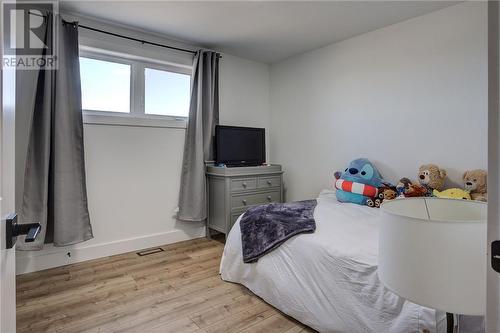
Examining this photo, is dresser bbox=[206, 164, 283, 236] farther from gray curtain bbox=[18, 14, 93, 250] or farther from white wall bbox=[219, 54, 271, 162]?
gray curtain bbox=[18, 14, 93, 250]

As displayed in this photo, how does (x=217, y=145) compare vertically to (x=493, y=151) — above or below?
above

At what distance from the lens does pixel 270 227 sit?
2.10 m

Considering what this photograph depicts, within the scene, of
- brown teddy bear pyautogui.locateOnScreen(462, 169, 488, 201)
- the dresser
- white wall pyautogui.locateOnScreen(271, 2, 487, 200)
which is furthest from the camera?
the dresser

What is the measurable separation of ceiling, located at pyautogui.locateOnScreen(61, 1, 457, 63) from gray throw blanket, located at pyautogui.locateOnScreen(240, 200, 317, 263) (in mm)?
1822

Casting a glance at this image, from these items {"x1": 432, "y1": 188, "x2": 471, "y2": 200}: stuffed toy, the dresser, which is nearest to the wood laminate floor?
the dresser

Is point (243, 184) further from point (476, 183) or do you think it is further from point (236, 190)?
point (476, 183)

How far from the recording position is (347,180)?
9.34 ft

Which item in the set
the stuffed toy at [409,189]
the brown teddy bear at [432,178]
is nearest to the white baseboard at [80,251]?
the stuffed toy at [409,189]

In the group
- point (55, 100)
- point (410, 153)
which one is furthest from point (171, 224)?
point (410, 153)

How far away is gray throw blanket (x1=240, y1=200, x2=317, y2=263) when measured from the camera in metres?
1.99

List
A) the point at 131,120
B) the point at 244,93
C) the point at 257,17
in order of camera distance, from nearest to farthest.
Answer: the point at 257,17 < the point at 131,120 < the point at 244,93

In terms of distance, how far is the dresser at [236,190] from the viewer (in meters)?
3.26

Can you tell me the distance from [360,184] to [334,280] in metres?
1.38

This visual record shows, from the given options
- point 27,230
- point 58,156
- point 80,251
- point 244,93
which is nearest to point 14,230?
point 27,230
